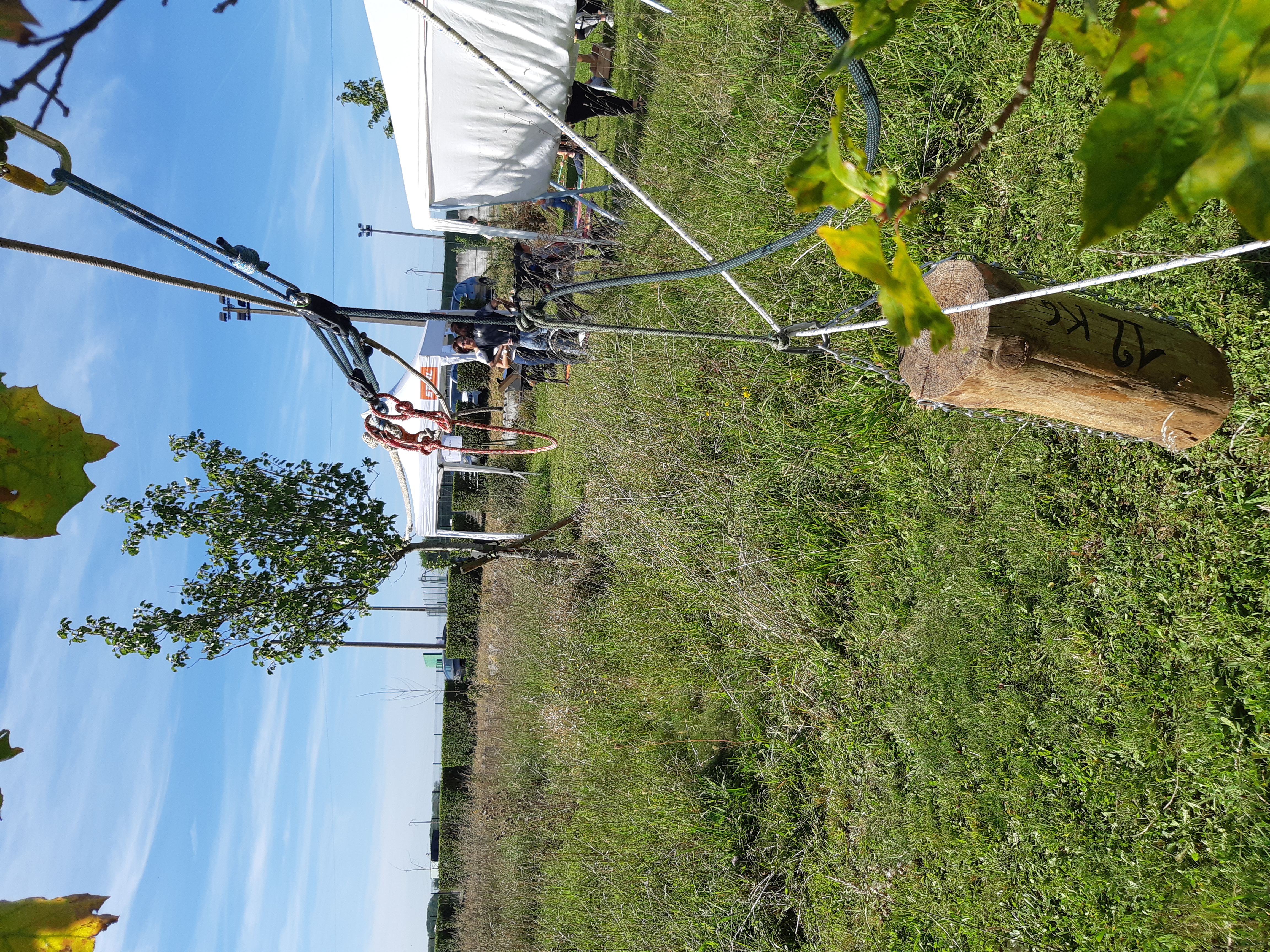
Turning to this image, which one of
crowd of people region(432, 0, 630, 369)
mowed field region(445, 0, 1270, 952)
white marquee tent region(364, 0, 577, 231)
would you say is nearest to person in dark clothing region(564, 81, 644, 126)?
crowd of people region(432, 0, 630, 369)

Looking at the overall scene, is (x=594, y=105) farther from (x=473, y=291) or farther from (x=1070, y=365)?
(x=1070, y=365)

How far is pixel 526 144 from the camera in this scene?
682 centimetres

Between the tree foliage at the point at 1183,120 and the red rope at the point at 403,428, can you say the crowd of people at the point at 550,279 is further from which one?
the tree foliage at the point at 1183,120

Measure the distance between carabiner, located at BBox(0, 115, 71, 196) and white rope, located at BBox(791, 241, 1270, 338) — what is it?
153 centimetres

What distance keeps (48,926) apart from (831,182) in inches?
50.2

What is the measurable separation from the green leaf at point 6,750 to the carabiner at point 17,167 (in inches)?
33.2

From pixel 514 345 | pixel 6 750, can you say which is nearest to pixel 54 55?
pixel 6 750

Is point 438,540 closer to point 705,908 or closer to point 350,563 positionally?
point 350,563

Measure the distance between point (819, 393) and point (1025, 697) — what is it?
7.09 ft

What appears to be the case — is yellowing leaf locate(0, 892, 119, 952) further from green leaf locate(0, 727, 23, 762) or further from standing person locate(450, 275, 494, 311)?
standing person locate(450, 275, 494, 311)

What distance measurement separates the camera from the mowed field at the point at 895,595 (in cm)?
308

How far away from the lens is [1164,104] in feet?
1.41

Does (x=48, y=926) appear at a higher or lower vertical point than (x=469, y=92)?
lower

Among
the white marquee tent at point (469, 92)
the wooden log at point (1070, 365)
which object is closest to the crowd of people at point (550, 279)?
the white marquee tent at point (469, 92)
